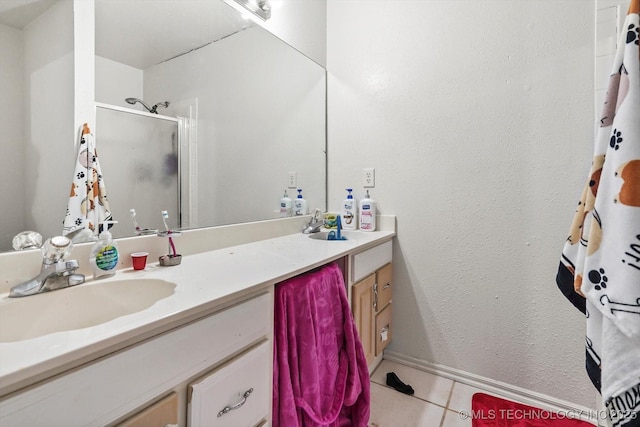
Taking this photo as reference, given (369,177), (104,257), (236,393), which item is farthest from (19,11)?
(369,177)

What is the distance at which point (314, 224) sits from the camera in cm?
180

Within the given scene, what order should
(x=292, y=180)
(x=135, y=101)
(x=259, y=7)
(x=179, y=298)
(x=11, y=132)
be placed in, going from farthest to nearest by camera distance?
(x=292, y=180)
(x=259, y=7)
(x=135, y=101)
(x=11, y=132)
(x=179, y=298)

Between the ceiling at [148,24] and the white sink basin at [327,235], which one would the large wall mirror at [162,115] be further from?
the white sink basin at [327,235]

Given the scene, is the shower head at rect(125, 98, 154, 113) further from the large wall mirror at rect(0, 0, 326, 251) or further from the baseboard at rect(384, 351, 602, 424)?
the baseboard at rect(384, 351, 602, 424)

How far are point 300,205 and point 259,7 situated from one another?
1.08m

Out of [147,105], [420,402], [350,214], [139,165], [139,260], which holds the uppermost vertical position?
[147,105]

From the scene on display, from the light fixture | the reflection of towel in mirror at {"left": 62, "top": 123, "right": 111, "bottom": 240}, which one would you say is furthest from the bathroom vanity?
the light fixture

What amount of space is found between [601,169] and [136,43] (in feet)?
5.01

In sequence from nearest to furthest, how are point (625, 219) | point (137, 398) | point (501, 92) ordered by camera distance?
point (137, 398) → point (625, 219) → point (501, 92)

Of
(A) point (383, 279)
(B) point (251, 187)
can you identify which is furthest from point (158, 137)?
(A) point (383, 279)

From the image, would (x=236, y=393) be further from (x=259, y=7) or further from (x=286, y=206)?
(x=259, y=7)

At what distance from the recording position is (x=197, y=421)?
2.11ft

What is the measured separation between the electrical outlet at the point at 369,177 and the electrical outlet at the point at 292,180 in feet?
1.37

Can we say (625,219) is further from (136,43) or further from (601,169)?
(136,43)
